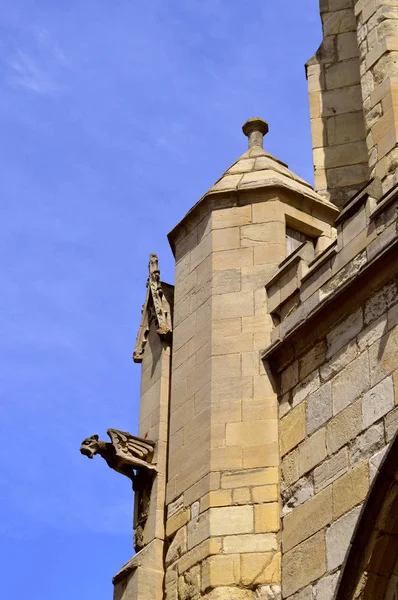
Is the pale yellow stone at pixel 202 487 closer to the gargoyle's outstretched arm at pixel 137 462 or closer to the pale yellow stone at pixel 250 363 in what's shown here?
the gargoyle's outstretched arm at pixel 137 462

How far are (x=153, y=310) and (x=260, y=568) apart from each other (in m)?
3.10

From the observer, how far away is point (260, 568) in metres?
8.68

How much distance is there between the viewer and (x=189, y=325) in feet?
34.1

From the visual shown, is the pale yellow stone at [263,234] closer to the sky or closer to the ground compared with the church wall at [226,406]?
closer to the sky

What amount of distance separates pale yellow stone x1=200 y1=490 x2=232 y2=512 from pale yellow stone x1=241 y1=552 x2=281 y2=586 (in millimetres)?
444

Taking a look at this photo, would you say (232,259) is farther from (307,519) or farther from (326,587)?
(326,587)

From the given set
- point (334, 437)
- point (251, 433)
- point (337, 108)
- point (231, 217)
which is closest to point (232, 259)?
point (231, 217)

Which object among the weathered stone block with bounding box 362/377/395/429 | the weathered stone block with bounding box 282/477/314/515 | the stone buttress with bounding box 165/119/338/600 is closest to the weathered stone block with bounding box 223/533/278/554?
the stone buttress with bounding box 165/119/338/600

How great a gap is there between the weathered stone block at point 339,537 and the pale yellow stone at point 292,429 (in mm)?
935

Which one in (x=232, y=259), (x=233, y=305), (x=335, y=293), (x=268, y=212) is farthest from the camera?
(x=268, y=212)

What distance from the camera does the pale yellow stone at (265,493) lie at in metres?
8.96

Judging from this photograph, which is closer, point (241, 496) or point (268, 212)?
point (241, 496)

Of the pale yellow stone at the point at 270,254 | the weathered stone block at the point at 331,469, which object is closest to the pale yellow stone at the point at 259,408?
the weathered stone block at the point at 331,469

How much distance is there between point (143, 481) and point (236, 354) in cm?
129
